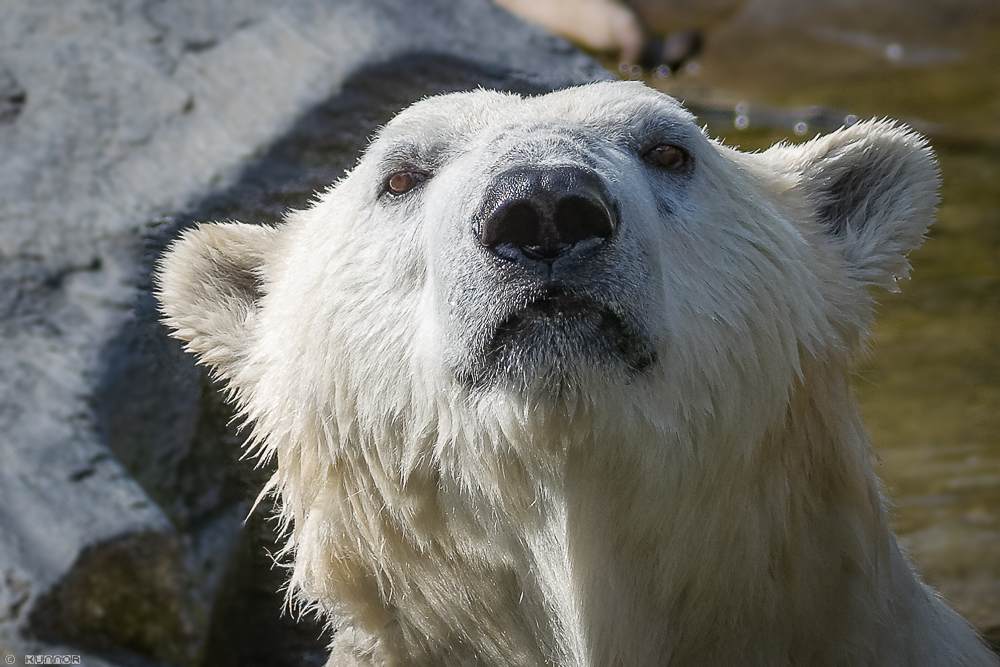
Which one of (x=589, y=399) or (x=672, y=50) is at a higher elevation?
(x=589, y=399)

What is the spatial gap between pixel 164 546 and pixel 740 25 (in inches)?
419

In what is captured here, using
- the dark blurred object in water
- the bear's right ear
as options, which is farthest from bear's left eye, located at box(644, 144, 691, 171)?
the dark blurred object in water

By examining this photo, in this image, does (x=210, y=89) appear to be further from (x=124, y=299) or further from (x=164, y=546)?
(x=164, y=546)

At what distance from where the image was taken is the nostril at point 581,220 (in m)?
1.87

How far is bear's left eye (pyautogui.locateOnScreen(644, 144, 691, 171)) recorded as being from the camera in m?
2.38

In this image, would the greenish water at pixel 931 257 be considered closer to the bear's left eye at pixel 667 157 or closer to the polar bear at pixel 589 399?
the polar bear at pixel 589 399

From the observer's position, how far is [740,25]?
491 inches

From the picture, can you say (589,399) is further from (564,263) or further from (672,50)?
(672,50)

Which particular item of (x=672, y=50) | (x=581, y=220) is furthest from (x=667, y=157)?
(x=672, y=50)

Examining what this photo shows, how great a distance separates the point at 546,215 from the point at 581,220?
0.23 ft

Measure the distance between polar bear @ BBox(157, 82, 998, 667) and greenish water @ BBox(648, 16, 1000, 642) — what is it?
0.48 meters

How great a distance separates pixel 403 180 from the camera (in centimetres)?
244

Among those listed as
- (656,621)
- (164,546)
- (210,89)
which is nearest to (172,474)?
(164,546)

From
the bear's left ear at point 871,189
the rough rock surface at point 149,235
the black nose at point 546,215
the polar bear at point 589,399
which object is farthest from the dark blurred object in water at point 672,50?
the black nose at point 546,215
